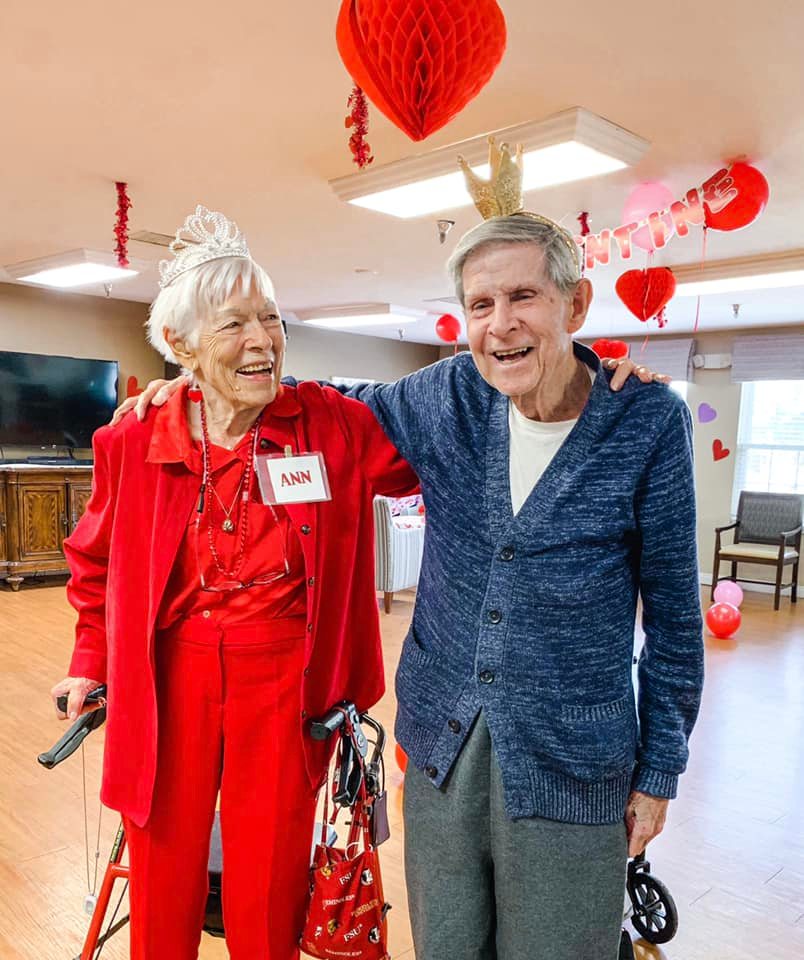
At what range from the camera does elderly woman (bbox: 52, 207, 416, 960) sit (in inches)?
57.9

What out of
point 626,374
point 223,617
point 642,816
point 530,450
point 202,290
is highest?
point 202,290

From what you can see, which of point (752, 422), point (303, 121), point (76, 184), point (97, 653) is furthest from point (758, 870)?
point (752, 422)

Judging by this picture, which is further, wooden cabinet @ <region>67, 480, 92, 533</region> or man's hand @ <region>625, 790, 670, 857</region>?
wooden cabinet @ <region>67, 480, 92, 533</region>

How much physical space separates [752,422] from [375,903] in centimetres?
809

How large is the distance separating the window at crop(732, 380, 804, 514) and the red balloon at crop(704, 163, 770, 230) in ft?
18.1

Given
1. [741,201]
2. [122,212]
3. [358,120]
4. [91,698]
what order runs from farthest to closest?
1. [122,212]
2. [741,201]
3. [358,120]
4. [91,698]

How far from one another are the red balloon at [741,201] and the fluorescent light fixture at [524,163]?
0.49 m

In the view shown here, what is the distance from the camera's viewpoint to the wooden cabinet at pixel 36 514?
6715mm

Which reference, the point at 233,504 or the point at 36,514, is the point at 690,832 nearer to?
the point at 233,504

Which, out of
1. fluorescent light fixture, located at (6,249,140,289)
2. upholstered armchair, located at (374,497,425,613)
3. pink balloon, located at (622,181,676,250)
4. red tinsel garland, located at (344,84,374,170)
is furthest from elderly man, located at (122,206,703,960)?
fluorescent light fixture, located at (6,249,140,289)

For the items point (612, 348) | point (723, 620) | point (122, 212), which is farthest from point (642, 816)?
point (723, 620)

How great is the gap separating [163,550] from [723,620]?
5.53 meters

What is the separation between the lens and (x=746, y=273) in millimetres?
5086

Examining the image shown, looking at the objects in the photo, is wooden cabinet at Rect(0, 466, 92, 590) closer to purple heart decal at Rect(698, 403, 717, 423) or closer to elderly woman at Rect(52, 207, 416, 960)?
elderly woman at Rect(52, 207, 416, 960)
